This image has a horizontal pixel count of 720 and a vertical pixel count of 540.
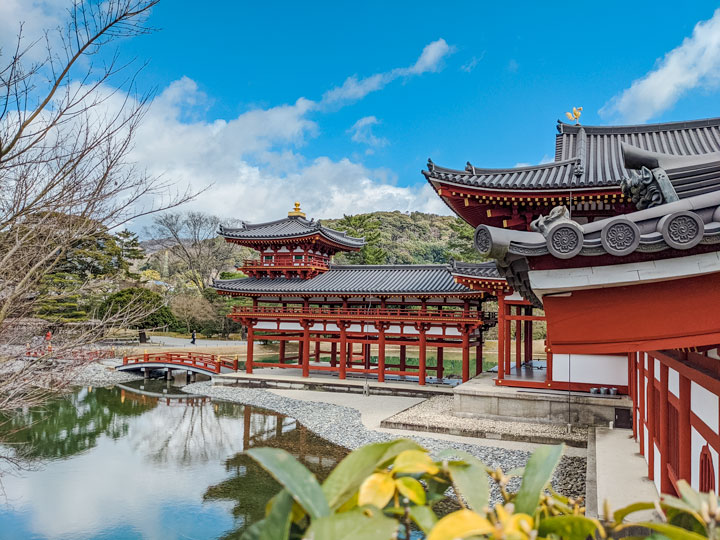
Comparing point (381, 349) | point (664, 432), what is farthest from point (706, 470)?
point (381, 349)

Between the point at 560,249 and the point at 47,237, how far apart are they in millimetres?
3817

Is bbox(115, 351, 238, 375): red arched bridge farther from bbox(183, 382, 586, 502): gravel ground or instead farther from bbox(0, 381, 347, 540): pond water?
bbox(0, 381, 347, 540): pond water

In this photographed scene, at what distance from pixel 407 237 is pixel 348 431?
170ft

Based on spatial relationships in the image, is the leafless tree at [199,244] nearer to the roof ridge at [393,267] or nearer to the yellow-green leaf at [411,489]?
the roof ridge at [393,267]

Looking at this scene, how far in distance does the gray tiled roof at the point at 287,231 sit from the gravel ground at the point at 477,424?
870 centimetres

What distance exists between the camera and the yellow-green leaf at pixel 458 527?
2.48ft

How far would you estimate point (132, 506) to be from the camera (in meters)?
7.89

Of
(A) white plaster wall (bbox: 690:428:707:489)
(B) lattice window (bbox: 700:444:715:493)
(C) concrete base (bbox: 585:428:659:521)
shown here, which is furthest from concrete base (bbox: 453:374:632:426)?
(B) lattice window (bbox: 700:444:715:493)

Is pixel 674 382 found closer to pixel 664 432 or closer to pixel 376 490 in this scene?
pixel 664 432

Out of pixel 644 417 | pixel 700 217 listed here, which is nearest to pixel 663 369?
pixel 644 417

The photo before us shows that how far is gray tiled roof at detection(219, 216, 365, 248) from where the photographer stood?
19.1 m

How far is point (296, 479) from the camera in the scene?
80 cm

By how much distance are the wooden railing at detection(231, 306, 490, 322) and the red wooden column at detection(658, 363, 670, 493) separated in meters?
9.75

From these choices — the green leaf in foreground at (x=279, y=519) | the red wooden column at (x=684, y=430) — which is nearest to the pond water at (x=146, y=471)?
the red wooden column at (x=684, y=430)
